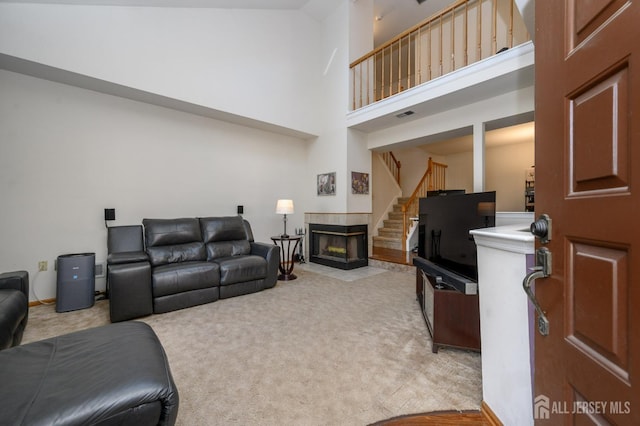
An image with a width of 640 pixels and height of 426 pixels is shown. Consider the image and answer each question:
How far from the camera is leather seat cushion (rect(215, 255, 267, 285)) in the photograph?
3.25 metres

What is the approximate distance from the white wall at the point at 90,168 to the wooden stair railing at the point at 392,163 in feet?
13.3

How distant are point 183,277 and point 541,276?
3.13 metres

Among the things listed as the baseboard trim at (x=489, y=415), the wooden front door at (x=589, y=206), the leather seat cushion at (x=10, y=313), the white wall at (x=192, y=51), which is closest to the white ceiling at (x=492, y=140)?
Answer: the white wall at (x=192, y=51)

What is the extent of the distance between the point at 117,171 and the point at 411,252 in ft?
17.7

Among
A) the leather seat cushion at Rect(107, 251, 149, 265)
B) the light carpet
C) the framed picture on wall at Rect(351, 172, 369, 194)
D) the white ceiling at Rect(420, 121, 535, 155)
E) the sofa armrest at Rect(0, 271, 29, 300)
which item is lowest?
the light carpet

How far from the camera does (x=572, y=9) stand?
68 centimetres

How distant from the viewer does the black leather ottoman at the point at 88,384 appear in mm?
888

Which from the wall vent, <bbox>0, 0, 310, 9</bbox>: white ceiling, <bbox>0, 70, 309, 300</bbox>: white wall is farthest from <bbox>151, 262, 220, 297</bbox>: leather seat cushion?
<bbox>0, 0, 310, 9</bbox>: white ceiling

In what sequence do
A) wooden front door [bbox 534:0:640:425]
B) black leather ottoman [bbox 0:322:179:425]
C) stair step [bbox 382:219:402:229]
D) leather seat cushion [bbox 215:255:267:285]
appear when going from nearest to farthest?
wooden front door [bbox 534:0:640:425], black leather ottoman [bbox 0:322:179:425], leather seat cushion [bbox 215:255:267:285], stair step [bbox 382:219:402:229]

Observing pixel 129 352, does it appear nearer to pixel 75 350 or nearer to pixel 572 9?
pixel 75 350

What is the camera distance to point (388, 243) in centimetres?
617

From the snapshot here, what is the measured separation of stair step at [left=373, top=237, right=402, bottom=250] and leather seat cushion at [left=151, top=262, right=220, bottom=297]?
4.08 m

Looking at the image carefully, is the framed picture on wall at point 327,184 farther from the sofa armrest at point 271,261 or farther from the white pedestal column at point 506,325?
the white pedestal column at point 506,325

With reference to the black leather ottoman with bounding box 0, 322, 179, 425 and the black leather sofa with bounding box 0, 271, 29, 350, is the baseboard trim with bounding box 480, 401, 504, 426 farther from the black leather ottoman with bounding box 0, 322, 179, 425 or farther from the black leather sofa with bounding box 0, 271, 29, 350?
the black leather sofa with bounding box 0, 271, 29, 350
